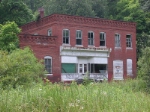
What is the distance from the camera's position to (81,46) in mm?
39844

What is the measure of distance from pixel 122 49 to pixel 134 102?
115 feet

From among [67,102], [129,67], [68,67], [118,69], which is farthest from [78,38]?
[67,102]

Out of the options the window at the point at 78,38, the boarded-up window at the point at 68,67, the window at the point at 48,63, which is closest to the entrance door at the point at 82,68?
the boarded-up window at the point at 68,67

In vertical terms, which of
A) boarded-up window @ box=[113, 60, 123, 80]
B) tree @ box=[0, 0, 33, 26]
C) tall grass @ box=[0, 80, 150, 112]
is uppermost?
tree @ box=[0, 0, 33, 26]

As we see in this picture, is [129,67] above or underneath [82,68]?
above

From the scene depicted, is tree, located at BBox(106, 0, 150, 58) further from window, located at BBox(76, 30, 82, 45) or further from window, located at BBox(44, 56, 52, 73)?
window, located at BBox(44, 56, 52, 73)

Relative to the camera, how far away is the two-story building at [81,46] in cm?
3722

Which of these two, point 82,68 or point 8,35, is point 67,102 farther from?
point 82,68

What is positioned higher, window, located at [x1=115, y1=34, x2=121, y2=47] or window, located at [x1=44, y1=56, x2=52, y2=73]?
window, located at [x1=115, y1=34, x2=121, y2=47]

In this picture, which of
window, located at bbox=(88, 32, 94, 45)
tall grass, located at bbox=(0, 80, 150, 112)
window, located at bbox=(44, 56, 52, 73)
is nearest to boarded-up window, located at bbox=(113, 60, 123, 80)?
window, located at bbox=(88, 32, 94, 45)

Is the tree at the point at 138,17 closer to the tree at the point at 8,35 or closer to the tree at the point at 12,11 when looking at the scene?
the tree at the point at 12,11

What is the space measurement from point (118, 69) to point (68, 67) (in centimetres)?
752

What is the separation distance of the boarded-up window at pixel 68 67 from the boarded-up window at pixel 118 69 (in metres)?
6.22

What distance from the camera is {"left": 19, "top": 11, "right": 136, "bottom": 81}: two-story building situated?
37219 millimetres
